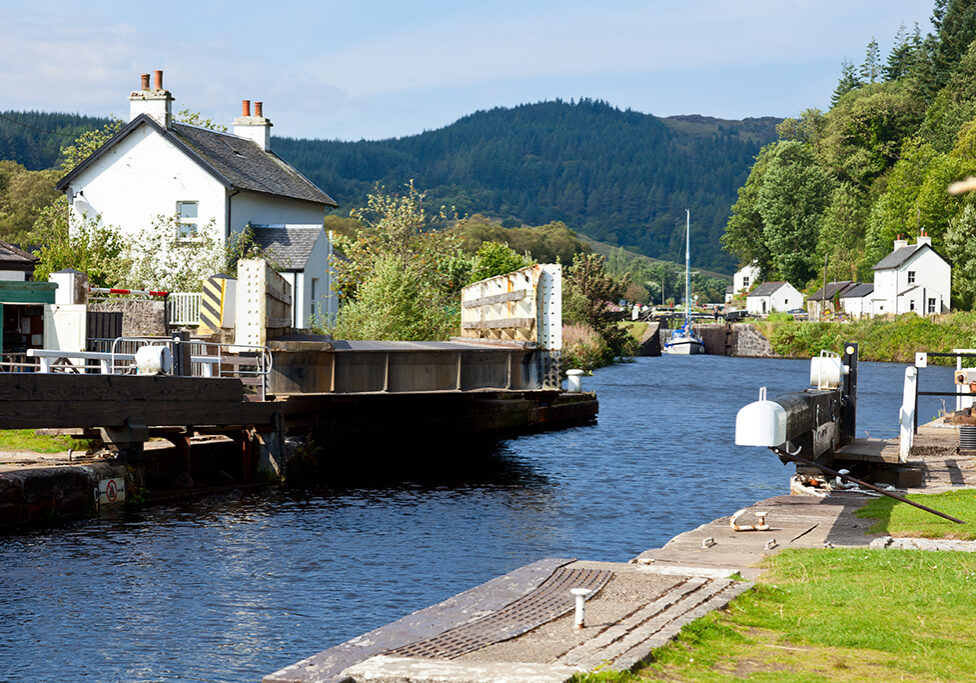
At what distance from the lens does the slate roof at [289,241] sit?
49.1 metres

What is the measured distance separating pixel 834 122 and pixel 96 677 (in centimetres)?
15370

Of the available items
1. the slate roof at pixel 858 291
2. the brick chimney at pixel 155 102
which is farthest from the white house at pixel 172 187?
the slate roof at pixel 858 291

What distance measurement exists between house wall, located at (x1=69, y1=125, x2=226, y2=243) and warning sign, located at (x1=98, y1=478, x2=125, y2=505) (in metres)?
31.0

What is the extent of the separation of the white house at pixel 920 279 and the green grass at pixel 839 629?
102260mm

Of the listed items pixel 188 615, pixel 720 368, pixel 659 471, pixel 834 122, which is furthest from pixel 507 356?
pixel 834 122

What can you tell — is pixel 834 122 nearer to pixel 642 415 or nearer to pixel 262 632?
pixel 642 415

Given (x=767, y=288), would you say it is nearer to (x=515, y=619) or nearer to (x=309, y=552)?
(x=309, y=552)

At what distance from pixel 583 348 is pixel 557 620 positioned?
5922cm

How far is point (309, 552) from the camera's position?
1677 centimetres

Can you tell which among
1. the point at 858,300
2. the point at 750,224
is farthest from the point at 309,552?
the point at 750,224

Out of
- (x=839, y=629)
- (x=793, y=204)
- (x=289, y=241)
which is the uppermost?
(x=793, y=204)

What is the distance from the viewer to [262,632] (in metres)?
12.1

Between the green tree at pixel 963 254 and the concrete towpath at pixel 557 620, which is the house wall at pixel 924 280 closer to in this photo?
the green tree at pixel 963 254

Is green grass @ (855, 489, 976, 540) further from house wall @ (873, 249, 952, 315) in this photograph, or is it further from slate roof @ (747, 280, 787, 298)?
slate roof @ (747, 280, 787, 298)
